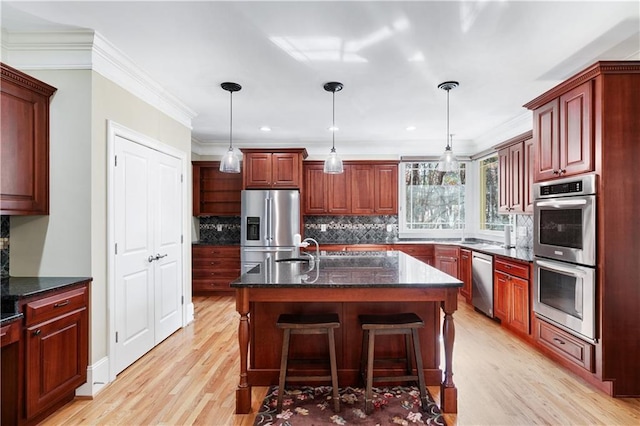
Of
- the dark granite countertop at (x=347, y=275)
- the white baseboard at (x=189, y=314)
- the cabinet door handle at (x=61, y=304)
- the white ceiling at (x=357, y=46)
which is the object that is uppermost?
the white ceiling at (x=357, y=46)

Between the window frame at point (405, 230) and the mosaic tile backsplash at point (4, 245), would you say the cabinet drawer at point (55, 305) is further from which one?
the window frame at point (405, 230)

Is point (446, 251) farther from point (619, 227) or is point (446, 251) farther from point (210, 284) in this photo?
point (210, 284)

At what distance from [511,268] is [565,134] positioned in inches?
61.7

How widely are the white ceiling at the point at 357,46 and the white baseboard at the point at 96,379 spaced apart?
8.02 feet

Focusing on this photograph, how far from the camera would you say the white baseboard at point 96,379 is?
2.51 m

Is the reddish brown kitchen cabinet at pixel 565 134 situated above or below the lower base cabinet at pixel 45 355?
above

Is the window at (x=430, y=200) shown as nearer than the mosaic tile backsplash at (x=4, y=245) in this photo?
No

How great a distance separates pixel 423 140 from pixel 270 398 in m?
4.86

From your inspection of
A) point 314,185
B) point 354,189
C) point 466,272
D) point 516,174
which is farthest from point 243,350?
point 354,189

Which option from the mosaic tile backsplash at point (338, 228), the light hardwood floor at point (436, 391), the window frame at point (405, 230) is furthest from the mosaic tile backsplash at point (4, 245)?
the window frame at point (405, 230)

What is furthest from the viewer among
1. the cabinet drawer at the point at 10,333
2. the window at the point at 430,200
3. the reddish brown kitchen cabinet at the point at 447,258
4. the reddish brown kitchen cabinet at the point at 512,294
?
the window at the point at 430,200

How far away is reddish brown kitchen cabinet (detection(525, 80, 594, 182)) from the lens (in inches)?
103

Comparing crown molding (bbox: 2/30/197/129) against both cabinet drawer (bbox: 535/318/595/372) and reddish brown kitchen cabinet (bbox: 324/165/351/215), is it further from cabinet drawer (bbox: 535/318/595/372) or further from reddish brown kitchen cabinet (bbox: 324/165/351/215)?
cabinet drawer (bbox: 535/318/595/372)

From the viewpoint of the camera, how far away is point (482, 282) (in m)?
4.43
